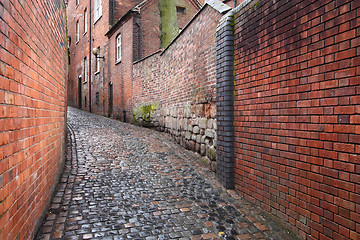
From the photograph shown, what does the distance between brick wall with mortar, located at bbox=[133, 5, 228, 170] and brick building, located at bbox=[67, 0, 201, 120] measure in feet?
13.7

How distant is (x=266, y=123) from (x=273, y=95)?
1.31 feet

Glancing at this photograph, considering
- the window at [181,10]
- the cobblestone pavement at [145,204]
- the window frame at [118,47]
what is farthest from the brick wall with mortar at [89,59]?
the cobblestone pavement at [145,204]

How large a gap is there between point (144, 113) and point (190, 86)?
5296 mm

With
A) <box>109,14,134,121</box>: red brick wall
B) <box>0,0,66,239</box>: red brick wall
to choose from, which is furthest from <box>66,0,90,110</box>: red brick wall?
<box>0,0,66,239</box>: red brick wall

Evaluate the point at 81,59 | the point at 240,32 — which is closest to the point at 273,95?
the point at 240,32

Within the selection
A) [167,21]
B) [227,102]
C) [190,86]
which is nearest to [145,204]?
[227,102]

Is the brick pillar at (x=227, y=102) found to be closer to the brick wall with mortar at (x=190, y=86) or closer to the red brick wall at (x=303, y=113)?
the red brick wall at (x=303, y=113)

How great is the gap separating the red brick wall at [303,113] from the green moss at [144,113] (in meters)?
6.94

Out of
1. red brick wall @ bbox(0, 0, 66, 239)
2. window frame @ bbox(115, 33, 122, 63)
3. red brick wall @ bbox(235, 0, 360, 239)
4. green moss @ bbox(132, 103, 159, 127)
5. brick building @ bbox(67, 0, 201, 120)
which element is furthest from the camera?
window frame @ bbox(115, 33, 122, 63)

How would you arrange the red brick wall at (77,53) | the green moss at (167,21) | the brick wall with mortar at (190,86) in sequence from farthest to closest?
1. the red brick wall at (77,53)
2. the green moss at (167,21)
3. the brick wall with mortar at (190,86)

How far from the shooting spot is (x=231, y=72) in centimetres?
462

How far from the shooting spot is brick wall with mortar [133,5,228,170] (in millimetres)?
5902

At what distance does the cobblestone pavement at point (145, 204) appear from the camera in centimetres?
327

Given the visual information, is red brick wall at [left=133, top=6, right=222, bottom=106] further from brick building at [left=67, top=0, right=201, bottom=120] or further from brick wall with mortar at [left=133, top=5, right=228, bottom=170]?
brick building at [left=67, top=0, right=201, bottom=120]
